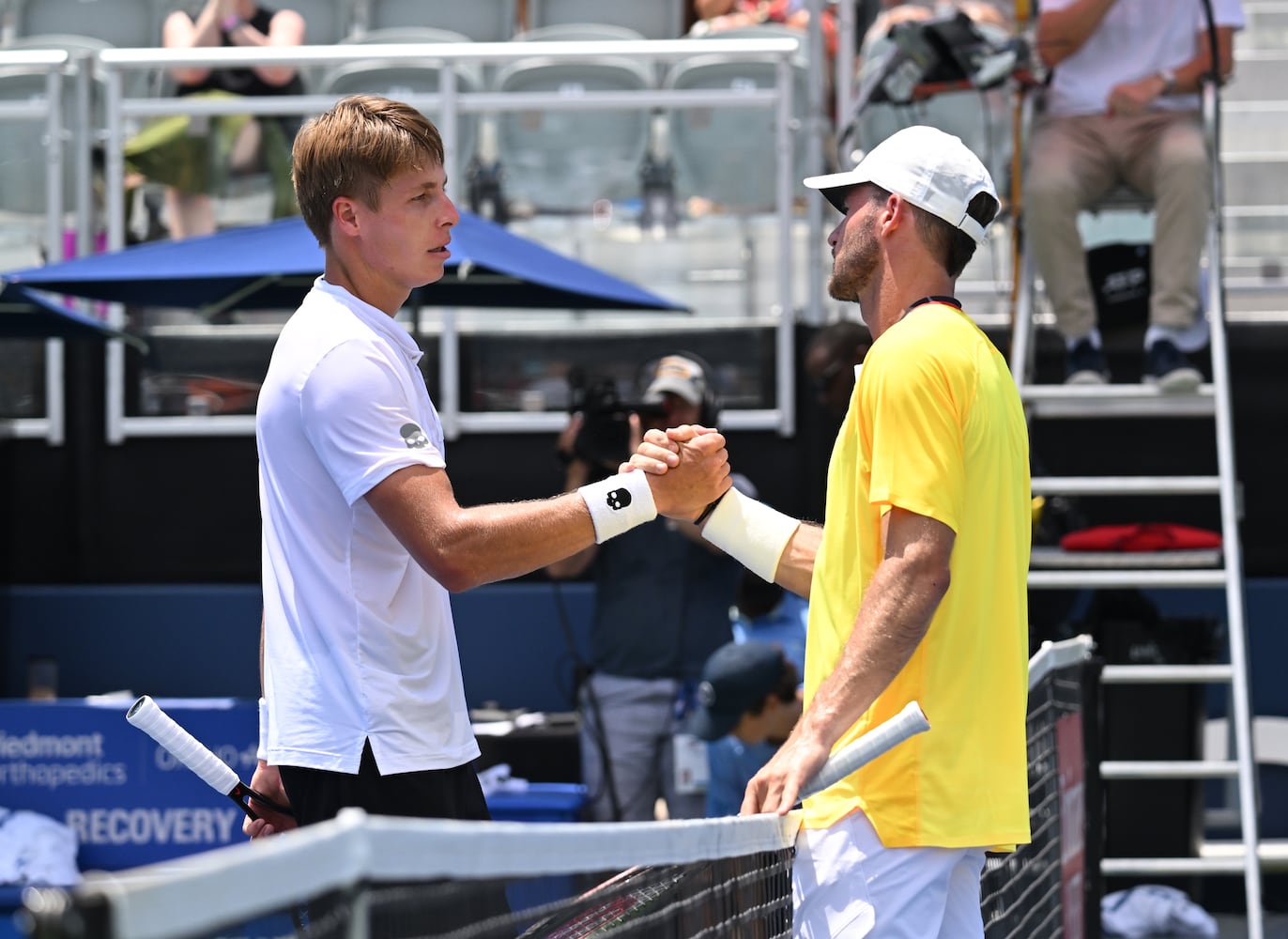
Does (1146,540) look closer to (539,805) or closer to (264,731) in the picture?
(539,805)

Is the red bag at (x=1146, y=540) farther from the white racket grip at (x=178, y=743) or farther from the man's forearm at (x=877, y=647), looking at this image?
the white racket grip at (x=178, y=743)

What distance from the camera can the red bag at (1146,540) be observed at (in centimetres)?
624

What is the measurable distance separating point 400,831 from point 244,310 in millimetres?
5917

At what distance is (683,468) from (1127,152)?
4234mm

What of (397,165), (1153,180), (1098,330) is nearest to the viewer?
(397,165)

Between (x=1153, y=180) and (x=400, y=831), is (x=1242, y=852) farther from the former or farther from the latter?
(x=400, y=831)

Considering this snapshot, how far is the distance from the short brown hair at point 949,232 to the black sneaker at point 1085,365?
12.6 ft

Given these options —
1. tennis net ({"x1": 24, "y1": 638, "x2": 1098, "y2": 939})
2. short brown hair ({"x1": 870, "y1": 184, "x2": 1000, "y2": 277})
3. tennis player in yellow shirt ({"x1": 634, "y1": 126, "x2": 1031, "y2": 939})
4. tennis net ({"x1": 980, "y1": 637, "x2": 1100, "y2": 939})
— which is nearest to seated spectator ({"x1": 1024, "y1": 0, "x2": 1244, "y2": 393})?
tennis net ({"x1": 980, "y1": 637, "x2": 1100, "y2": 939})

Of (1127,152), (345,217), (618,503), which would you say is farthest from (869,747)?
(1127,152)

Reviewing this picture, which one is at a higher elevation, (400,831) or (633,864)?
(400,831)

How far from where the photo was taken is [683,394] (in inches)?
240

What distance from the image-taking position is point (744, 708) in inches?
211

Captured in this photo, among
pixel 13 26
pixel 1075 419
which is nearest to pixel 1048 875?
pixel 1075 419

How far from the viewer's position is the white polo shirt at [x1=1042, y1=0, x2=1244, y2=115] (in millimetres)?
6883
